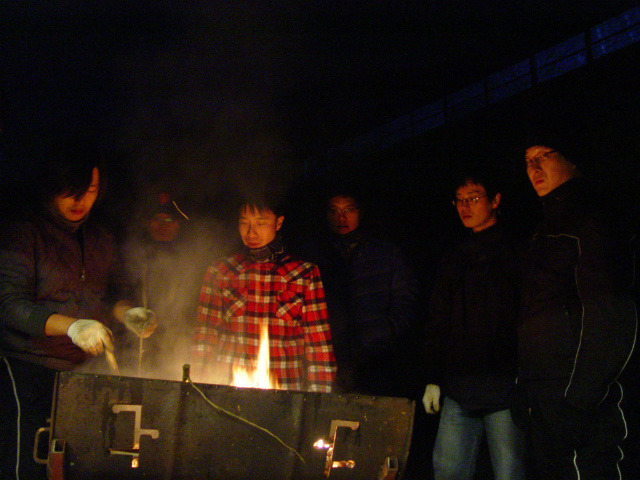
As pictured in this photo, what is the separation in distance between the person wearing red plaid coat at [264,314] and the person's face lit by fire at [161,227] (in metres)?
0.85

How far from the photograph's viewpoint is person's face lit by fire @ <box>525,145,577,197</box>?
3.01 m

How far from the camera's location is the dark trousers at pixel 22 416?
2582mm

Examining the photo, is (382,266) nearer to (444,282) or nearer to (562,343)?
(444,282)

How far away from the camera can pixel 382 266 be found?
13.4 feet

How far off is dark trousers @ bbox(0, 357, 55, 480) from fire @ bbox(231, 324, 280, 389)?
1.14 metres

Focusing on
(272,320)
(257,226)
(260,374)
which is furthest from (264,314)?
(257,226)

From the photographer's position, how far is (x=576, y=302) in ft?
8.58

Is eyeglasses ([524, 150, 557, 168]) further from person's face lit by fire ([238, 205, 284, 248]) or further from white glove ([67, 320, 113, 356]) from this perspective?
white glove ([67, 320, 113, 356])

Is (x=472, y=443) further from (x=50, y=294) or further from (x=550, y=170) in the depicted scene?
(x=50, y=294)

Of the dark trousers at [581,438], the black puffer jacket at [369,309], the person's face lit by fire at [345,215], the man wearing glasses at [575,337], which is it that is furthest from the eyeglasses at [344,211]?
the dark trousers at [581,438]

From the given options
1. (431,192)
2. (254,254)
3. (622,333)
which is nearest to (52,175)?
(254,254)

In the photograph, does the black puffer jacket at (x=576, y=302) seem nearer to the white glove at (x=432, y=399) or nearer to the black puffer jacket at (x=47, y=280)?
the white glove at (x=432, y=399)

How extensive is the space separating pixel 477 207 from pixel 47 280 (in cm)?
279

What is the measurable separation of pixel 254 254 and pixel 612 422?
237 centimetres
